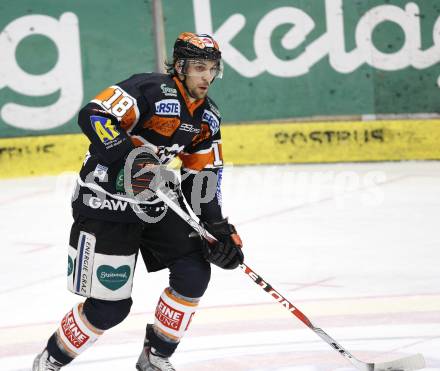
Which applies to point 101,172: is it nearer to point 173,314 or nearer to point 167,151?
point 167,151

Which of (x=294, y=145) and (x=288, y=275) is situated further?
(x=294, y=145)

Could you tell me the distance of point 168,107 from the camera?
13.8ft

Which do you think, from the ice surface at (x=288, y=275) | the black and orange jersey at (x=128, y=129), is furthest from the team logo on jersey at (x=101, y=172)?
the ice surface at (x=288, y=275)

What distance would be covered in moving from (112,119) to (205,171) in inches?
20.6

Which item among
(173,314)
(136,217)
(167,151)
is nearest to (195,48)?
(167,151)

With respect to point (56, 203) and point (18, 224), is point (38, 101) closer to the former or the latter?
point (56, 203)

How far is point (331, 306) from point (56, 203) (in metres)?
3.66

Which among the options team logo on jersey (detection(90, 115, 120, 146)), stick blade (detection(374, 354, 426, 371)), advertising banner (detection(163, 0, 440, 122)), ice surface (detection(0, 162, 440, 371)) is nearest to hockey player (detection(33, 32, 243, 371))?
team logo on jersey (detection(90, 115, 120, 146))

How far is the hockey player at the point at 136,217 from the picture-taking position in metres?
4.13

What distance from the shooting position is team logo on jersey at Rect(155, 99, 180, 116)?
13.7 ft

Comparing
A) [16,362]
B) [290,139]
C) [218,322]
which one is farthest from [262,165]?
[16,362]

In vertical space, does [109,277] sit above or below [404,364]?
above

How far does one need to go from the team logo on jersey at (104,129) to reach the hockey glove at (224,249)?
564 millimetres

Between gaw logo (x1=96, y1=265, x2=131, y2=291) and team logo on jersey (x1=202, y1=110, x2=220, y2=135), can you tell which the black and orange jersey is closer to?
team logo on jersey (x1=202, y1=110, x2=220, y2=135)
